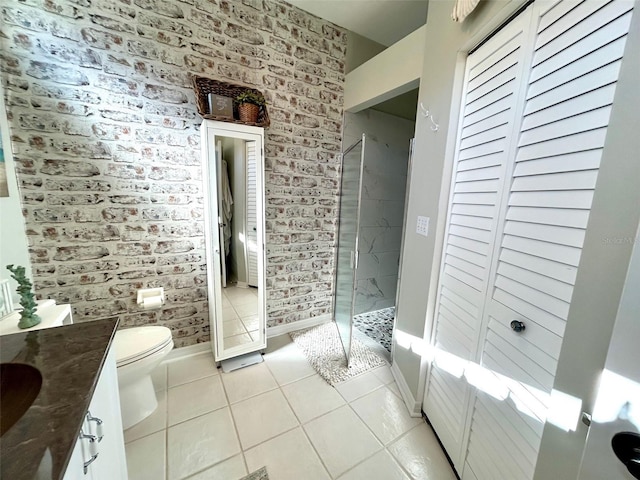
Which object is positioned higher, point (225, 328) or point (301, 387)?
point (225, 328)

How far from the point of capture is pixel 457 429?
127cm

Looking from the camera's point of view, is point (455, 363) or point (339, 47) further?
point (339, 47)

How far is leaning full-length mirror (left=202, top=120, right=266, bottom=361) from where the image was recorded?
1.81 meters

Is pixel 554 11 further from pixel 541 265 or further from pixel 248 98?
pixel 248 98

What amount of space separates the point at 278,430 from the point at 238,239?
1329 millimetres

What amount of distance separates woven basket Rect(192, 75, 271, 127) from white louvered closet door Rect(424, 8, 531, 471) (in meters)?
1.36

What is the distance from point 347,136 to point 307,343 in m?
2.10

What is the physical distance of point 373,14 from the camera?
81.0 inches

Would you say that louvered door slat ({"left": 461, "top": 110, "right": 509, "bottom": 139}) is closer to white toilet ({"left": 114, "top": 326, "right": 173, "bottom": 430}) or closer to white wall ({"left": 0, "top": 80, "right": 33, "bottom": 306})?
white toilet ({"left": 114, "top": 326, "right": 173, "bottom": 430})

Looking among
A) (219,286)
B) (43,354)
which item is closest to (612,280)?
(43,354)

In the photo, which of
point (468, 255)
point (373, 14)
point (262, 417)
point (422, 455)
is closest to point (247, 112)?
point (373, 14)

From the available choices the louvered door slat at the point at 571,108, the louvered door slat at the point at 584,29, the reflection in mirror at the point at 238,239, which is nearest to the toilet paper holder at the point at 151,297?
the reflection in mirror at the point at 238,239

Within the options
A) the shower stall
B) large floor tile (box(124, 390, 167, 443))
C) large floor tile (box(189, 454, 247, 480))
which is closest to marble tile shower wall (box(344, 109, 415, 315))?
the shower stall

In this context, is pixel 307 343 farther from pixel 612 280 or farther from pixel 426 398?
pixel 612 280
